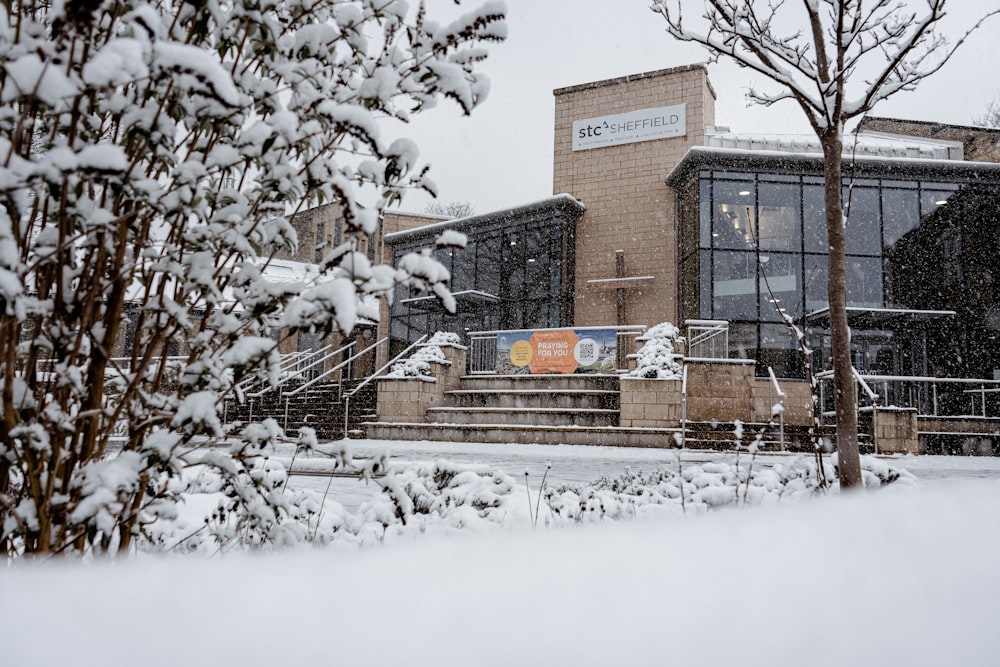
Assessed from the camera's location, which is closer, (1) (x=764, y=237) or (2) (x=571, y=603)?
(2) (x=571, y=603)

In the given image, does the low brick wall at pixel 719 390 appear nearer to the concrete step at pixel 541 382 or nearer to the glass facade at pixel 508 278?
the concrete step at pixel 541 382

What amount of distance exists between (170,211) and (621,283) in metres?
14.6

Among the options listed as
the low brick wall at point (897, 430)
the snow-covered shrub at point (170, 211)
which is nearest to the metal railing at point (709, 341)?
the low brick wall at point (897, 430)

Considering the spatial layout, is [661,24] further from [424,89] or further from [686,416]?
[686,416]

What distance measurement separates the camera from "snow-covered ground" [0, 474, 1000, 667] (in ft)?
2.79

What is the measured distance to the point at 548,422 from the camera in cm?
997

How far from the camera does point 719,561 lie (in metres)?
0.96

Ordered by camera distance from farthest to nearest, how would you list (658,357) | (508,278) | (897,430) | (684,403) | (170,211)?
(508,278) < (658,357) < (684,403) < (897,430) < (170,211)

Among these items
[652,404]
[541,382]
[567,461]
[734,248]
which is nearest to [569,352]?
[541,382]

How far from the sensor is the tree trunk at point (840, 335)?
3.74 m

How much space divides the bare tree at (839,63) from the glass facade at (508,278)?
12.0 metres

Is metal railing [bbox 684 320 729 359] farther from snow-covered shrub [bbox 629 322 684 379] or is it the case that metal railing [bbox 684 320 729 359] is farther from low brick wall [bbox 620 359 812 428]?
low brick wall [bbox 620 359 812 428]

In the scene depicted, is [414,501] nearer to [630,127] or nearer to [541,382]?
[541,382]

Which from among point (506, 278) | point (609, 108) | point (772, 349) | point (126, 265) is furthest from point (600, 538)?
point (609, 108)
